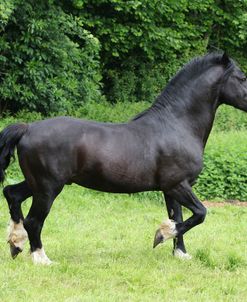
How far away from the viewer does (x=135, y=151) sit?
6312 millimetres

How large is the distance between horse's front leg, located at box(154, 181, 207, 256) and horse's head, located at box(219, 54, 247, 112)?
1.07m

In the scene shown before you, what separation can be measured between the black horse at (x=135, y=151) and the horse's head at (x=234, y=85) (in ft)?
0.04

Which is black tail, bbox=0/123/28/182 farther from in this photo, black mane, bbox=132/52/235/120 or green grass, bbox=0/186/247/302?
black mane, bbox=132/52/235/120

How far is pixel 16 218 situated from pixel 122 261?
1.20 m

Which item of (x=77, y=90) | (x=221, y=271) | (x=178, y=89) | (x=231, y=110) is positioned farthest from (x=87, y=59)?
(x=221, y=271)

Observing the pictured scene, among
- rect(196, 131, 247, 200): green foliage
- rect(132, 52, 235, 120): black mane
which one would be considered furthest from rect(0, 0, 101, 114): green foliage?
rect(132, 52, 235, 120): black mane

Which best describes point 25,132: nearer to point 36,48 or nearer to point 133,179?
point 133,179

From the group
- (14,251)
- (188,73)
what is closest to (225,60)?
(188,73)

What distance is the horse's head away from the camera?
21.9 feet

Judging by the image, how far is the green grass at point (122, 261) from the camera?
5.45m

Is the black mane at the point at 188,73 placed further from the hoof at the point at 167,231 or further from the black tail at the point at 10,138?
the black tail at the point at 10,138

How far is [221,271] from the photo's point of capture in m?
6.28

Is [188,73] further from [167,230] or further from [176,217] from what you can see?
[167,230]

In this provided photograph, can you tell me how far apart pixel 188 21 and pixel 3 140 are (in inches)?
687
